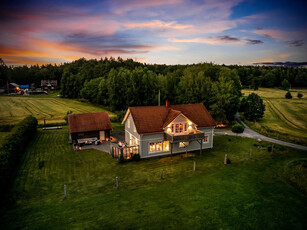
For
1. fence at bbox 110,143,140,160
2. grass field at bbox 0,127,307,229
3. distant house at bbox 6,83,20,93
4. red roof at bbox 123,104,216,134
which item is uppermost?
distant house at bbox 6,83,20,93

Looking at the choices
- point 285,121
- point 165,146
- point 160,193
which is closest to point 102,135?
point 165,146

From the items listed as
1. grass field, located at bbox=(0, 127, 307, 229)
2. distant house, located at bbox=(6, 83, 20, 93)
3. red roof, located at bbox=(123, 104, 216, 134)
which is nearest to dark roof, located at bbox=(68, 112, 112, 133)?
grass field, located at bbox=(0, 127, 307, 229)

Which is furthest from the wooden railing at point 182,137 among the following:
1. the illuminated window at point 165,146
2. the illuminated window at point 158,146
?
the illuminated window at point 158,146

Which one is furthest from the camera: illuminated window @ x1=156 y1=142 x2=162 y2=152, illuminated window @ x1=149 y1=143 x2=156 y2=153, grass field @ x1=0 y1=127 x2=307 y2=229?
illuminated window @ x1=156 y1=142 x2=162 y2=152

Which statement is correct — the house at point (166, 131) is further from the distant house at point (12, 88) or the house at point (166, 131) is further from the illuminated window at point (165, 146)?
the distant house at point (12, 88)

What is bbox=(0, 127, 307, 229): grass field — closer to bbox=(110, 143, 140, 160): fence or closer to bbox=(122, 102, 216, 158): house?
bbox=(110, 143, 140, 160): fence

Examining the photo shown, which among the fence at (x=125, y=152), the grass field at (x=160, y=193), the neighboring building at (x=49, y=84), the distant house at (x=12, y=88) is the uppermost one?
the neighboring building at (x=49, y=84)

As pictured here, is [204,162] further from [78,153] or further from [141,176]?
[78,153]
